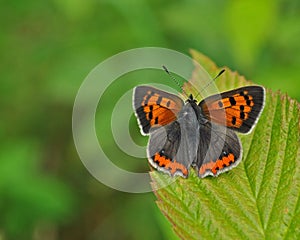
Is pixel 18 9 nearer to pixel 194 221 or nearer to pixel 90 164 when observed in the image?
pixel 90 164

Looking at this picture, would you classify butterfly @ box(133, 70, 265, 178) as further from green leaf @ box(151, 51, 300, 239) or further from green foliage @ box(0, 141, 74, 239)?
green foliage @ box(0, 141, 74, 239)

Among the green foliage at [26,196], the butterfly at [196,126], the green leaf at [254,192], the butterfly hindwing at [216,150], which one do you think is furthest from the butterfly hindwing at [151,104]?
the green foliage at [26,196]

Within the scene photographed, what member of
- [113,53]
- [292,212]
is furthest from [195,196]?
[113,53]

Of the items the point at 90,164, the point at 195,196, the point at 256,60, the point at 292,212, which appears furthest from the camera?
the point at 90,164

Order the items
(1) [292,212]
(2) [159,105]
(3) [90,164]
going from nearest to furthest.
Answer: (1) [292,212]
(2) [159,105]
(3) [90,164]

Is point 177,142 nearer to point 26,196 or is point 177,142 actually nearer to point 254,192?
point 254,192

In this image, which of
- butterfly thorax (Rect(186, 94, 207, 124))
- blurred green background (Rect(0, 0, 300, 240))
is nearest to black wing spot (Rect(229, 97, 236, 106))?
butterfly thorax (Rect(186, 94, 207, 124))
